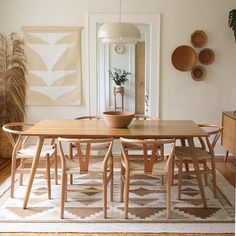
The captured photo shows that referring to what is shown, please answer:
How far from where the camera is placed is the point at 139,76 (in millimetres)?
8938

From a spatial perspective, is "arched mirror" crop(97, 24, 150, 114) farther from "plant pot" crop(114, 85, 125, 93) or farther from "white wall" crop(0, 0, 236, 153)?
"white wall" crop(0, 0, 236, 153)

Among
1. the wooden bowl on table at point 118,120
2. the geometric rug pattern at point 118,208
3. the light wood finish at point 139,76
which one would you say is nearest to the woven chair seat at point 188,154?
the geometric rug pattern at point 118,208

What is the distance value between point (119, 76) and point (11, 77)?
3.86 m

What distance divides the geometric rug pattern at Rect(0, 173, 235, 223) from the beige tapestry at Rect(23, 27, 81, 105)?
1750 mm

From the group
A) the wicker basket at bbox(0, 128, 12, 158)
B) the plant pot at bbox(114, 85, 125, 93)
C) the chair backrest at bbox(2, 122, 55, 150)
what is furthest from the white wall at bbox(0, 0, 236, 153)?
the plant pot at bbox(114, 85, 125, 93)

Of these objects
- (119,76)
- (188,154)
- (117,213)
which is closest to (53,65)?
(188,154)

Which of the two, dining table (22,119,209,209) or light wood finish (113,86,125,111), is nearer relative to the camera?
dining table (22,119,209,209)

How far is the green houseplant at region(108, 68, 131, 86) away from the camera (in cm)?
865

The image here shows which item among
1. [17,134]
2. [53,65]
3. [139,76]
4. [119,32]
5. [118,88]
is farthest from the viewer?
[139,76]

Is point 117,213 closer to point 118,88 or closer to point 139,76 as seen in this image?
point 118,88

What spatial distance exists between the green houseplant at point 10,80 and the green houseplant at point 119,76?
11.8 feet

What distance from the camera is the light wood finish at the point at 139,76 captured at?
8789mm

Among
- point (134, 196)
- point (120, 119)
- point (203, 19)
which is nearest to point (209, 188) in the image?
point (134, 196)

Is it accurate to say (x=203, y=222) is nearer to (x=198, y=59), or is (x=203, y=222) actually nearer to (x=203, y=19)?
(x=198, y=59)
